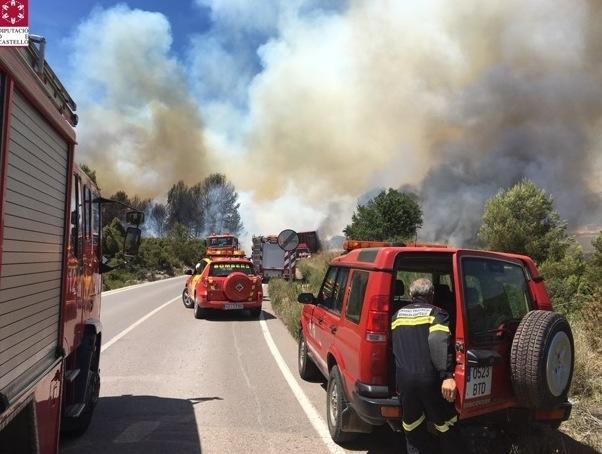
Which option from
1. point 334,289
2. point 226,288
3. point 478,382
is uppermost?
point 334,289

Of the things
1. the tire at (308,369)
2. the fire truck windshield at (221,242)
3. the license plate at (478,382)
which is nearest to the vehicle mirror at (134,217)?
the tire at (308,369)

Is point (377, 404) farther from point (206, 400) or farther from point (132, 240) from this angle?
point (132, 240)

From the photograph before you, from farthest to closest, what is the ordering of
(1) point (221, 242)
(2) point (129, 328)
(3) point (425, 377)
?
(1) point (221, 242), (2) point (129, 328), (3) point (425, 377)

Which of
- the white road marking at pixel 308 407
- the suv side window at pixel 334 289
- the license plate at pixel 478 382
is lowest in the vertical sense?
the white road marking at pixel 308 407

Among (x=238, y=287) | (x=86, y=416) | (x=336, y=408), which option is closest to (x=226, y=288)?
(x=238, y=287)

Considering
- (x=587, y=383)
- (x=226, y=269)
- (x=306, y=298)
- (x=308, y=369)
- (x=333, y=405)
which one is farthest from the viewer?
(x=226, y=269)

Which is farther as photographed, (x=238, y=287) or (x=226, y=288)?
(x=238, y=287)

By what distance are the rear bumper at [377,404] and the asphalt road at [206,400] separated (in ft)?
2.60

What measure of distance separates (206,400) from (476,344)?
323 centimetres

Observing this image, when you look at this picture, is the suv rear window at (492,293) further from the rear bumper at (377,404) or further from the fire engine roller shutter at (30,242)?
the fire engine roller shutter at (30,242)

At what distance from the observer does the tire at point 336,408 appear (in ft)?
14.5

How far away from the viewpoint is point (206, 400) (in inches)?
230

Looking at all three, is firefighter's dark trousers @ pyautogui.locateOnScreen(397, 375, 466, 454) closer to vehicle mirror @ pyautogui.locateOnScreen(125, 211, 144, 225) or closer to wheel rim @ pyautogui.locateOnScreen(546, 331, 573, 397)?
wheel rim @ pyautogui.locateOnScreen(546, 331, 573, 397)

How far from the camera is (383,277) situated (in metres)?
3.97
